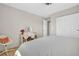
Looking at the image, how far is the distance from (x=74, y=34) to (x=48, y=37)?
25 cm

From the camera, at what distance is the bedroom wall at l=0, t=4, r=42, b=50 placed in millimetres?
788

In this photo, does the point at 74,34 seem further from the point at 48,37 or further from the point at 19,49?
the point at 19,49

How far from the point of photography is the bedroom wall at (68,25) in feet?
2.62

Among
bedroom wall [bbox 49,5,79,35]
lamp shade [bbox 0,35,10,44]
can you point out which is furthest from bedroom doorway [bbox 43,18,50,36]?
lamp shade [bbox 0,35,10,44]

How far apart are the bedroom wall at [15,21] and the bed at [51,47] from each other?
9cm

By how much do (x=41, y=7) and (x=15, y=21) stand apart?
0.29 meters

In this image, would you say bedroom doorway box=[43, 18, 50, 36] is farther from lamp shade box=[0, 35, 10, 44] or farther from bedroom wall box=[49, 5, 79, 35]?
lamp shade box=[0, 35, 10, 44]

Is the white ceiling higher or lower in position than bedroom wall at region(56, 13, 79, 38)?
higher

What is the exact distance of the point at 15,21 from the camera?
823mm

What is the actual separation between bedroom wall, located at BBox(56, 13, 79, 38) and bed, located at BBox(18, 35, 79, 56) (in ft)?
0.18

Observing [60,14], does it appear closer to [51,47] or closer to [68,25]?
[68,25]

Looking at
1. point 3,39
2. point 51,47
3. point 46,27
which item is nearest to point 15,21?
point 3,39

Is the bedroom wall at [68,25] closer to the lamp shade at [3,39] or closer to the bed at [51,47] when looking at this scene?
the bed at [51,47]

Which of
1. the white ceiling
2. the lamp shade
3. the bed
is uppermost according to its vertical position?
the white ceiling
